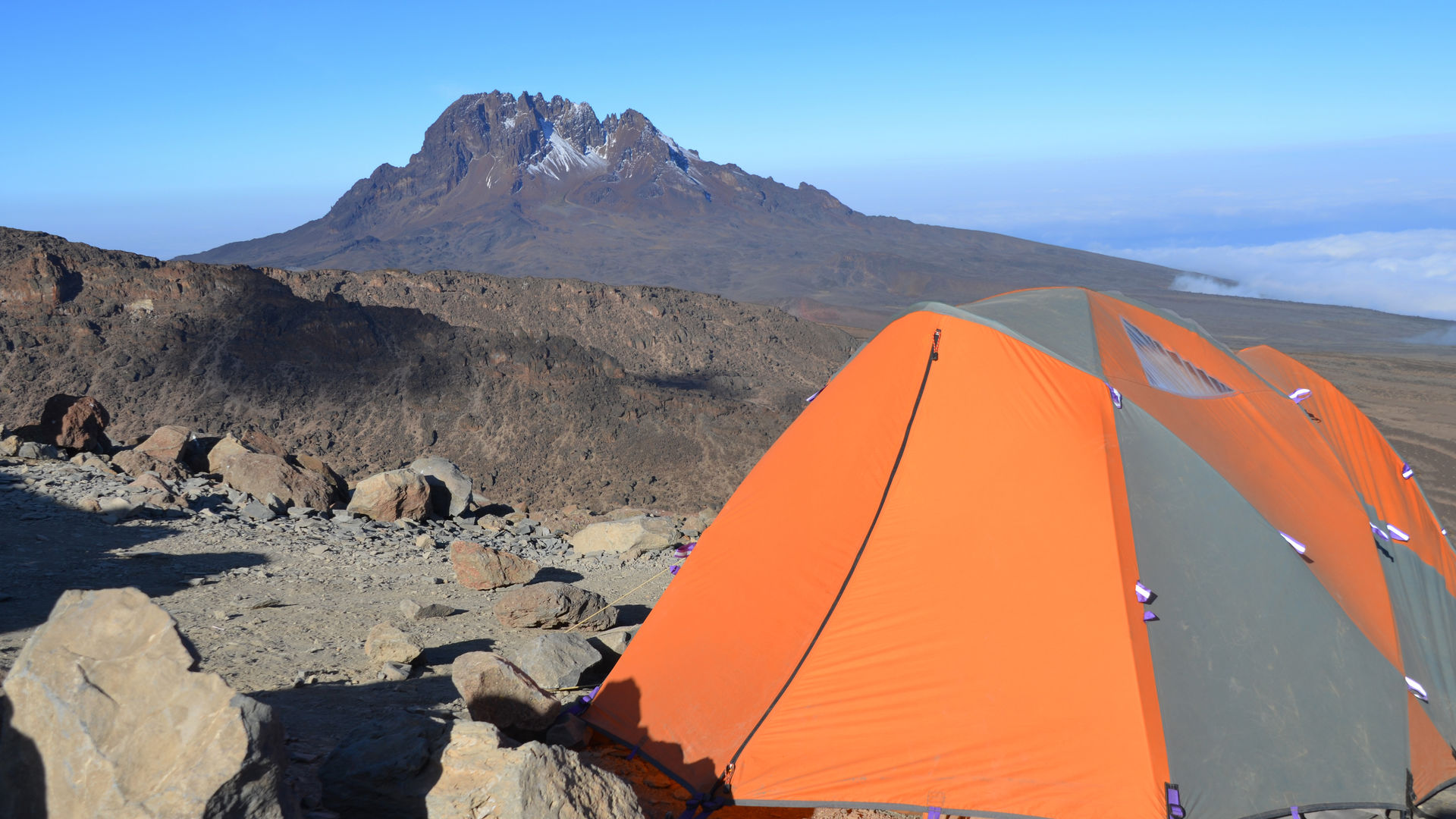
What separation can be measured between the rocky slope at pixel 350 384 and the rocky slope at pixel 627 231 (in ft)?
130

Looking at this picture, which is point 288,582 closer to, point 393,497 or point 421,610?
point 421,610

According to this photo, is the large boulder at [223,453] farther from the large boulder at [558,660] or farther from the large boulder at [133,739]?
the large boulder at [133,739]

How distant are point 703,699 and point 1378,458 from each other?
18.8ft

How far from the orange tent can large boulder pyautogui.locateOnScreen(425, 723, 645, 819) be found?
3.93 ft

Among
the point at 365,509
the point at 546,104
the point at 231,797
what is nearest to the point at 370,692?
the point at 231,797

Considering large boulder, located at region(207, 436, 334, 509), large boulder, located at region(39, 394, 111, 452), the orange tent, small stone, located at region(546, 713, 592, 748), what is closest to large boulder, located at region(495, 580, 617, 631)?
the orange tent

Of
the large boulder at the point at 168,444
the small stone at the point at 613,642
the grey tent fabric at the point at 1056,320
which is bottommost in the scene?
the small stone at the point at 613,642

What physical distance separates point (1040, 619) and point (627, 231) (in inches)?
4119

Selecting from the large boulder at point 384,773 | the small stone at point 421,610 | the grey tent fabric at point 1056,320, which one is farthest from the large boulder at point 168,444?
the grey tent fabric at point 1056,320

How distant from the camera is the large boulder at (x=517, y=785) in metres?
3.19

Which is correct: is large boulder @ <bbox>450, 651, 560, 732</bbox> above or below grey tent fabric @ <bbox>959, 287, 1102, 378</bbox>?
below

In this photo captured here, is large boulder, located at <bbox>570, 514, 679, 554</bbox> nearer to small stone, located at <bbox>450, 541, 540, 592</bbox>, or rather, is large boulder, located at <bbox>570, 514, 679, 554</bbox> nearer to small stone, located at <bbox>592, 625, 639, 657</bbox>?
small stone, located at <bbox>450, 541, 540, 592</bbox>

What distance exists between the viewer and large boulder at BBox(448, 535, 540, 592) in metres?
8.44

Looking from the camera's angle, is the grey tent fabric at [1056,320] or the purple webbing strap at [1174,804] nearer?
the purple webbing strap at [1174,804]
